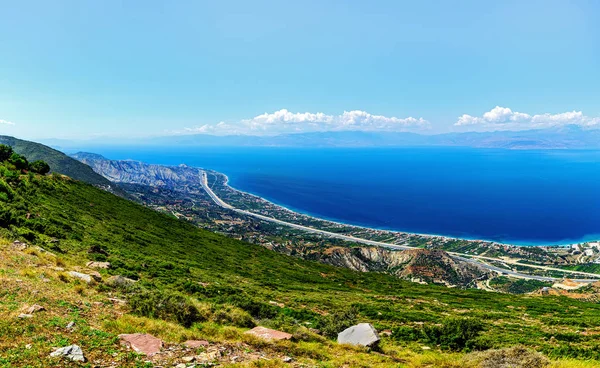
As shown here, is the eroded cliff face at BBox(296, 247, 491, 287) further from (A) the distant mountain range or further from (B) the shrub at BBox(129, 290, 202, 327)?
(A) the distant mountain range

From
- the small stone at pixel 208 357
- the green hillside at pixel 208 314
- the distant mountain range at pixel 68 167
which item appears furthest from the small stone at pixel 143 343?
the distant mountain range at pixel 68 167

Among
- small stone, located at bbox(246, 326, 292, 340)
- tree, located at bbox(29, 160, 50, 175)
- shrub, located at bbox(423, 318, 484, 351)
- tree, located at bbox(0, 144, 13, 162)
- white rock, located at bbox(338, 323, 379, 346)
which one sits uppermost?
tree, located at bbox(0, 144, 13, 162)

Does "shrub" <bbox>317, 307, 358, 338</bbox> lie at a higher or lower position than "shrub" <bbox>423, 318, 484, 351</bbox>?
higher

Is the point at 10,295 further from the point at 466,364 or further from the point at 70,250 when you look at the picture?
the point at 466,364

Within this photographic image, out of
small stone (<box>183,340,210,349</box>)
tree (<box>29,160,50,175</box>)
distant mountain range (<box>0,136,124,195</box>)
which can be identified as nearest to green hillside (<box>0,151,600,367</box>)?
small stone (<box>183,340,210,349</box>)

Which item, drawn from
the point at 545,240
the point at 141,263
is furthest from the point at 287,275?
the point at 545,240

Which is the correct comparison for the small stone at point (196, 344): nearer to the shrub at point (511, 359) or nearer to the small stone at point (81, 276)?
the small stone at point (81, 276)

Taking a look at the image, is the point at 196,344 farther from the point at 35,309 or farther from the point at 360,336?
the point at 360,336
